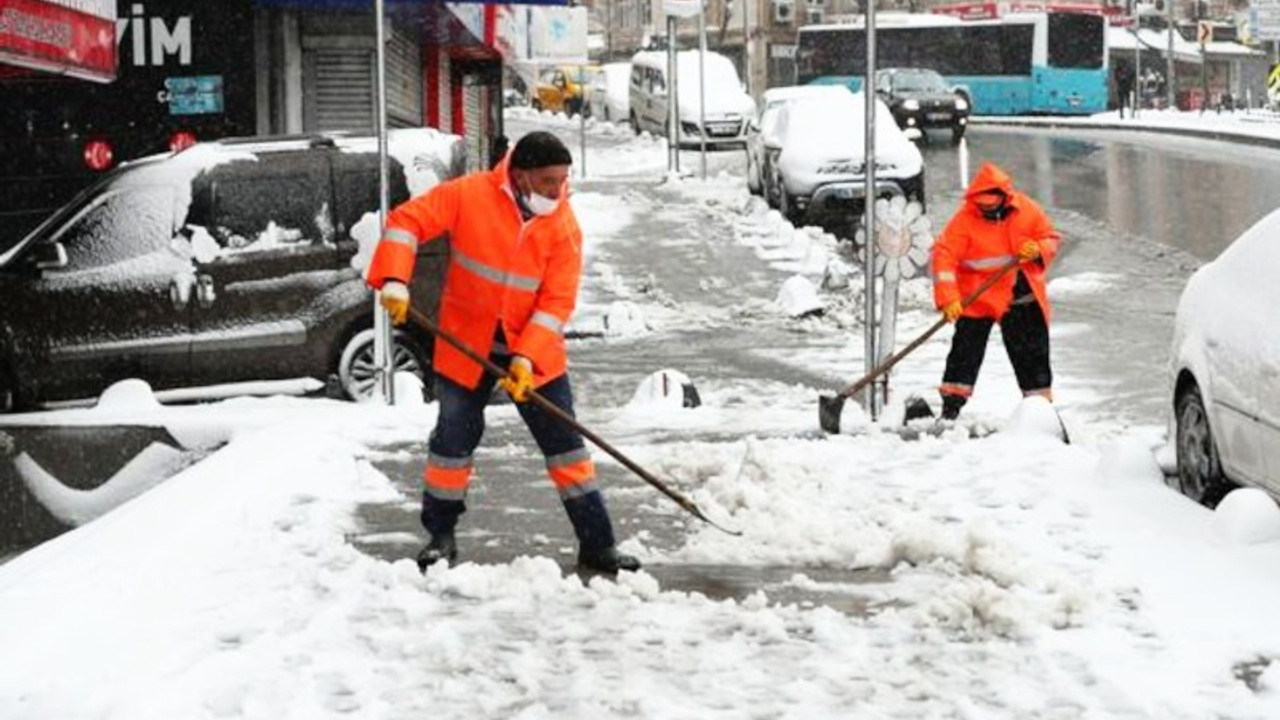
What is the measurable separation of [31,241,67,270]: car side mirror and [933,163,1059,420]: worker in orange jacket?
535 cm

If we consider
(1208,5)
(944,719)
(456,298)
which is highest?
(1208,5)

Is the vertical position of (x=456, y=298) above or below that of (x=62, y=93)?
below

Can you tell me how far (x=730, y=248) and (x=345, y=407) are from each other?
12892 mm

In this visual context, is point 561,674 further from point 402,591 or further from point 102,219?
point 102,219

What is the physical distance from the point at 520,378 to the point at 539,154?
79cm

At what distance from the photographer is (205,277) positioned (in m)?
12.4

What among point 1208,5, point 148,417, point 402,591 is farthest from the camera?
point 1208,5

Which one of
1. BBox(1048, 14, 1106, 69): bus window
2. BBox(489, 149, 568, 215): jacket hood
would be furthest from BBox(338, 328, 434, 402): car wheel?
BBox(1048, 14, 1106, 69): bus window

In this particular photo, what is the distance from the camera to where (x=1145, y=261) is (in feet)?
72.0

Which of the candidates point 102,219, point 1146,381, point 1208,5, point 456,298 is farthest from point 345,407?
point 1208,5

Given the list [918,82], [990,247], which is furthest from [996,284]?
[918,82]

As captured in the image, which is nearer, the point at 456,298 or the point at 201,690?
the point at 201,690

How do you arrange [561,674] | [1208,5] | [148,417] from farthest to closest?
[1208,5]
[148,417]
[561,674]

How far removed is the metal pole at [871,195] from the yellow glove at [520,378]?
12.9 ft
